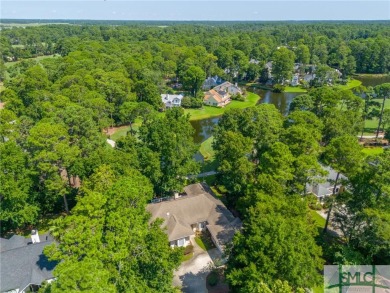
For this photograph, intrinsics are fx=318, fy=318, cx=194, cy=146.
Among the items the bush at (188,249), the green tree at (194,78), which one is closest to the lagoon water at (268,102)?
the green tree at (194,78)

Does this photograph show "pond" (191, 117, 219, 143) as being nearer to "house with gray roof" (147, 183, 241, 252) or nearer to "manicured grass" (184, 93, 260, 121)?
"manicured grass" (184, 93, 260, 121)

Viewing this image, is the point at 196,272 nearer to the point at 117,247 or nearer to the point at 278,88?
the point at 117,247

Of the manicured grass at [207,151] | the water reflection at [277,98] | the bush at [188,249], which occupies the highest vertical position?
the water reflection at [277,98]

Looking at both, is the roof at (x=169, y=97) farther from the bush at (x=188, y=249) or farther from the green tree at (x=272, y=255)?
the green tree at (x=272, y=255)

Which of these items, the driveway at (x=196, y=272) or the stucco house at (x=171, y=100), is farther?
the stucco house at (x=171, y=100)

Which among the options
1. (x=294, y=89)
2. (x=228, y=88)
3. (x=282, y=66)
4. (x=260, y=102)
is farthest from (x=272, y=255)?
(x=282, y=66)

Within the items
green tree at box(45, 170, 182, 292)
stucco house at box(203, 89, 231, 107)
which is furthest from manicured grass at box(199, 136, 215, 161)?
green tree at box(45, 170, 182, 292)
